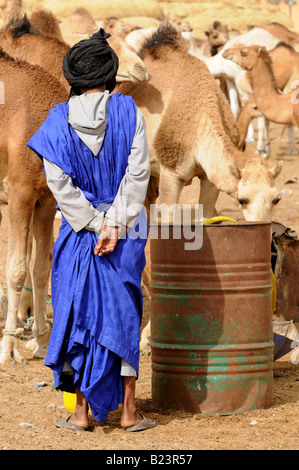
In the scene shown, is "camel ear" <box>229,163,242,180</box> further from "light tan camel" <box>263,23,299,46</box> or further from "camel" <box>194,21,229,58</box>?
"camel" <box>194,21,229,58</box>

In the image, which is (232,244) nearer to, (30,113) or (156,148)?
(30,113)

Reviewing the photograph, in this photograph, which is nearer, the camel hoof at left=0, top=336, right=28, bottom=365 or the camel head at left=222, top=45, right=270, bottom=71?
the camel hoof at left=0, top=336, right=28, bottom=365

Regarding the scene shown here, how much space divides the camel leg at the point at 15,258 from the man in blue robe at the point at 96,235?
152 centimetres

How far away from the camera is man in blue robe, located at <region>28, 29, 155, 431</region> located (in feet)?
14.0

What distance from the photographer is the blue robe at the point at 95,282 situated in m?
4.26

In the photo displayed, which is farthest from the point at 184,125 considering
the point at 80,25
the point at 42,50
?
the point at 80,25

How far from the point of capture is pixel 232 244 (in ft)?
15.2

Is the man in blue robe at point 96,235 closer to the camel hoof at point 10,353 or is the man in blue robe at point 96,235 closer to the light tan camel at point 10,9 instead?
the camel hoof at point 10,353

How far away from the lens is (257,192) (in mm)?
6809

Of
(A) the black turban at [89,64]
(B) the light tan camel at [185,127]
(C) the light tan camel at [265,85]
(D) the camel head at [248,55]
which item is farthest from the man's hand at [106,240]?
(D) the camel head at [248,55]

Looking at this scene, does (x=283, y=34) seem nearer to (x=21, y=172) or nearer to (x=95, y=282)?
(x=21, y=172)

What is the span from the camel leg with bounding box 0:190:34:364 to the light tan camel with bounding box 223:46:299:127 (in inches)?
302

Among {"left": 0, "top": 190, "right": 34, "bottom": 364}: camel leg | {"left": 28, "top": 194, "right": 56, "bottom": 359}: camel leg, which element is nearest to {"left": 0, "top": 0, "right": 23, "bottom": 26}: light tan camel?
{"left": 28, "top": 194, "right": 56, "bottom": 359}: camel leg
